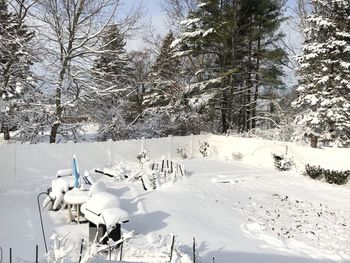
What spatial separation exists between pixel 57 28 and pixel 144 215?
1017 cm

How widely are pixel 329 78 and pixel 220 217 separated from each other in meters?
10.7

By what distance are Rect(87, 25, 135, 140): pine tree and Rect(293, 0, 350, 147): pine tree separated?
7.92m

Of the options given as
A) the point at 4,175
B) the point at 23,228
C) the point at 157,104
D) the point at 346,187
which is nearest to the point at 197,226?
the point at 23,228

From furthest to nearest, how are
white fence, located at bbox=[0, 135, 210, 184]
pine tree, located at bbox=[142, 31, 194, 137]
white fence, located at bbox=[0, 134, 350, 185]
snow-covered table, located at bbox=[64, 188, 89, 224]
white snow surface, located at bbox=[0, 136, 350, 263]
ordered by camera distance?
pine tree, located at bbox=[142, 31, 194, 137] < white fence, located at bbox=[0, 134, 350, 185] < white fence, located at bbox=[0, 135, 210, 184] < snow-covered table, located at bbox=[64, 188, 89, 224] < white snow surface, located at bbox=[0, 136, 350, 263]

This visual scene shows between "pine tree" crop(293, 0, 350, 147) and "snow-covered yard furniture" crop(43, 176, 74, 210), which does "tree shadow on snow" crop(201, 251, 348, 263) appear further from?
"pine tree" crop(293, 0, 350, 147)

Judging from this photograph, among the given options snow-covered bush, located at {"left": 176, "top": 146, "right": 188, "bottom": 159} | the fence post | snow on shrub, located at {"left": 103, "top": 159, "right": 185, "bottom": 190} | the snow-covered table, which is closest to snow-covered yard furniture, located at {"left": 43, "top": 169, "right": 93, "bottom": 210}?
the snow-covered table

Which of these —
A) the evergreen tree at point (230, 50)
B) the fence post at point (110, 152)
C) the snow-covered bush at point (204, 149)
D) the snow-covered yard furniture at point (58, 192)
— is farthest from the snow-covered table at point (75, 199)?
the evergreen tree at point (230, 50)

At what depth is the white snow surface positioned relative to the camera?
18.4 feet

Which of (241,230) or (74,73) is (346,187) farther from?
(74,73)

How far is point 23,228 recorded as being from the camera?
6.09m

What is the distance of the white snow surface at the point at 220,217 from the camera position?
560 centimetres

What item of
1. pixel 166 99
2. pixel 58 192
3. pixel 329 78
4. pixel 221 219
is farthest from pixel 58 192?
pixel 166 99

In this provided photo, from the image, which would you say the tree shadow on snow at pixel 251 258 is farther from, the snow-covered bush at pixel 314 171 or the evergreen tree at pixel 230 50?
the evergreen tree at pixel 230 50

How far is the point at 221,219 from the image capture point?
7.37 metres
